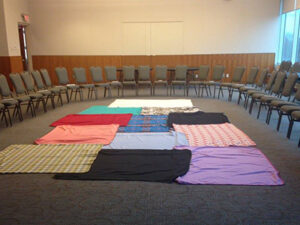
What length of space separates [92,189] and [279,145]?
3010 mm

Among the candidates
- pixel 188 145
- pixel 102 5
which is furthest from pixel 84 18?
pixel 188 145

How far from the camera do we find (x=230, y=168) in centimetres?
340

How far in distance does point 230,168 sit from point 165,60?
27.0 ft

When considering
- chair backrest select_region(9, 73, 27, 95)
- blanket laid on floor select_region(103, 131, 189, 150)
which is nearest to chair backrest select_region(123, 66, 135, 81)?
chair backrest select_region(9, 73, 27, 95)

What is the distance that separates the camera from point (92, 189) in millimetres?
3008

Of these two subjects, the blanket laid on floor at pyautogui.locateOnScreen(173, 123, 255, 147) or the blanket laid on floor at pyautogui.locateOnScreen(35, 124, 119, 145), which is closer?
the blanket laid on floor at pyautogui.locateOnScreen(173, 123, 255, 147)

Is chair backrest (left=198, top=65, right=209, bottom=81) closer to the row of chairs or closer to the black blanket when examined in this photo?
the row of chairs

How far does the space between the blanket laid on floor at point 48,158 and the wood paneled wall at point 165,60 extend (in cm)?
744

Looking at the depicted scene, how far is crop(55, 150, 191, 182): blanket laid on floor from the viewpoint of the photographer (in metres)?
3.25

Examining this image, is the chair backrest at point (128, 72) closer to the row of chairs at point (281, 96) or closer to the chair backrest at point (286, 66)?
the row of chairs at point (281, 96)

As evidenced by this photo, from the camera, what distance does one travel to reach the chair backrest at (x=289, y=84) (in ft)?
18.2

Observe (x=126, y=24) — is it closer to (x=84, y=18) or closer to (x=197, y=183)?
(x=84, y=18)

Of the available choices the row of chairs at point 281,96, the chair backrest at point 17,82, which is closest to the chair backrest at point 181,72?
the row of chairs at point 281,96

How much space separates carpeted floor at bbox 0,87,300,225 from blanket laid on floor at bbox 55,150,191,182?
119 millimetres
